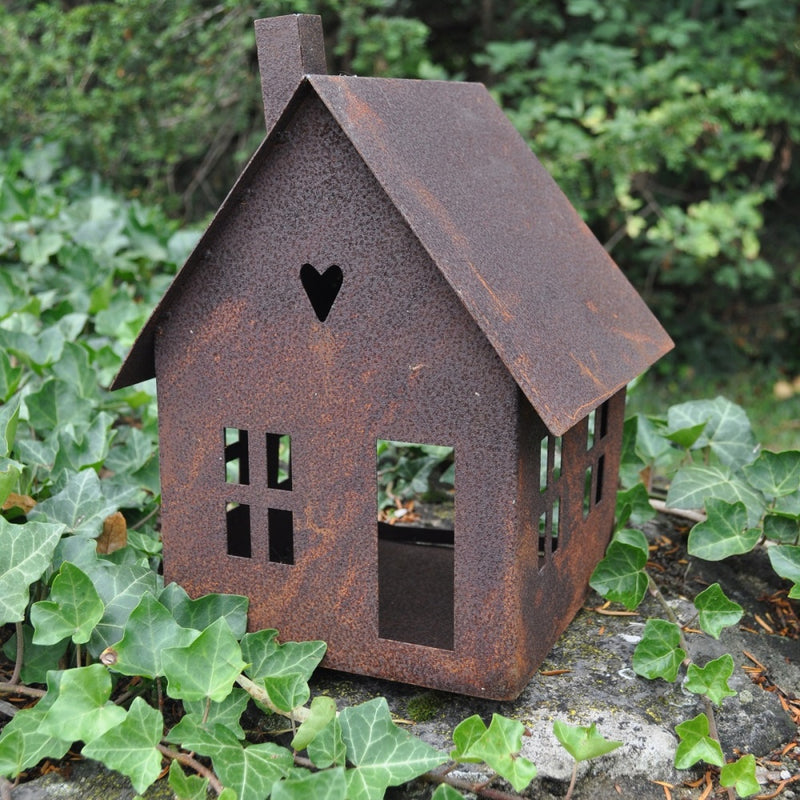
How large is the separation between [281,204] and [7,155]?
10.7ft

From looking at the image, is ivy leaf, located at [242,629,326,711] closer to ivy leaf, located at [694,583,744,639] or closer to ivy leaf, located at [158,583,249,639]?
ivy leaf, located at [158,583,249,639]

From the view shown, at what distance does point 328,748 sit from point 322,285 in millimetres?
636

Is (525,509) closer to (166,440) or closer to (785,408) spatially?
(166,440)

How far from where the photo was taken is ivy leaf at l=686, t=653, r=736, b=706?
1358 mm

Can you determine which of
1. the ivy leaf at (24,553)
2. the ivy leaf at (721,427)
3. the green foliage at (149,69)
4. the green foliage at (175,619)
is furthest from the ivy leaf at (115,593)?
the green foliage at (149,69)

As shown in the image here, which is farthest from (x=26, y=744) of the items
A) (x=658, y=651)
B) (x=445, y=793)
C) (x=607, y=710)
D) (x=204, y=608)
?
(x=658, y=651)

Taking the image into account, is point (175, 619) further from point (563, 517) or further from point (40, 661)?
point (563, 517)

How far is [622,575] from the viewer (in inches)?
62.7

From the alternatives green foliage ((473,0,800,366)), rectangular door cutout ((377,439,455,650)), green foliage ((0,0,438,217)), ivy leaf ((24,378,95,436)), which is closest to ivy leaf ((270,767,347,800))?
rectangular door cutout ((377,439,455,650))

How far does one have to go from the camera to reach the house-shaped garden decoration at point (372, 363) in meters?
1.22

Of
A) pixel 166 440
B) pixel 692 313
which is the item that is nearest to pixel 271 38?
pixel 166 440

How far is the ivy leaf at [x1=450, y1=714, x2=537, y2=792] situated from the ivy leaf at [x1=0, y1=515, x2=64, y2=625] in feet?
2.06

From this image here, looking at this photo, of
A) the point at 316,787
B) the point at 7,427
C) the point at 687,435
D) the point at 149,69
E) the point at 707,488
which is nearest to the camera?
the point at 316,787

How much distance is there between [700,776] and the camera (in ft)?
4.31
